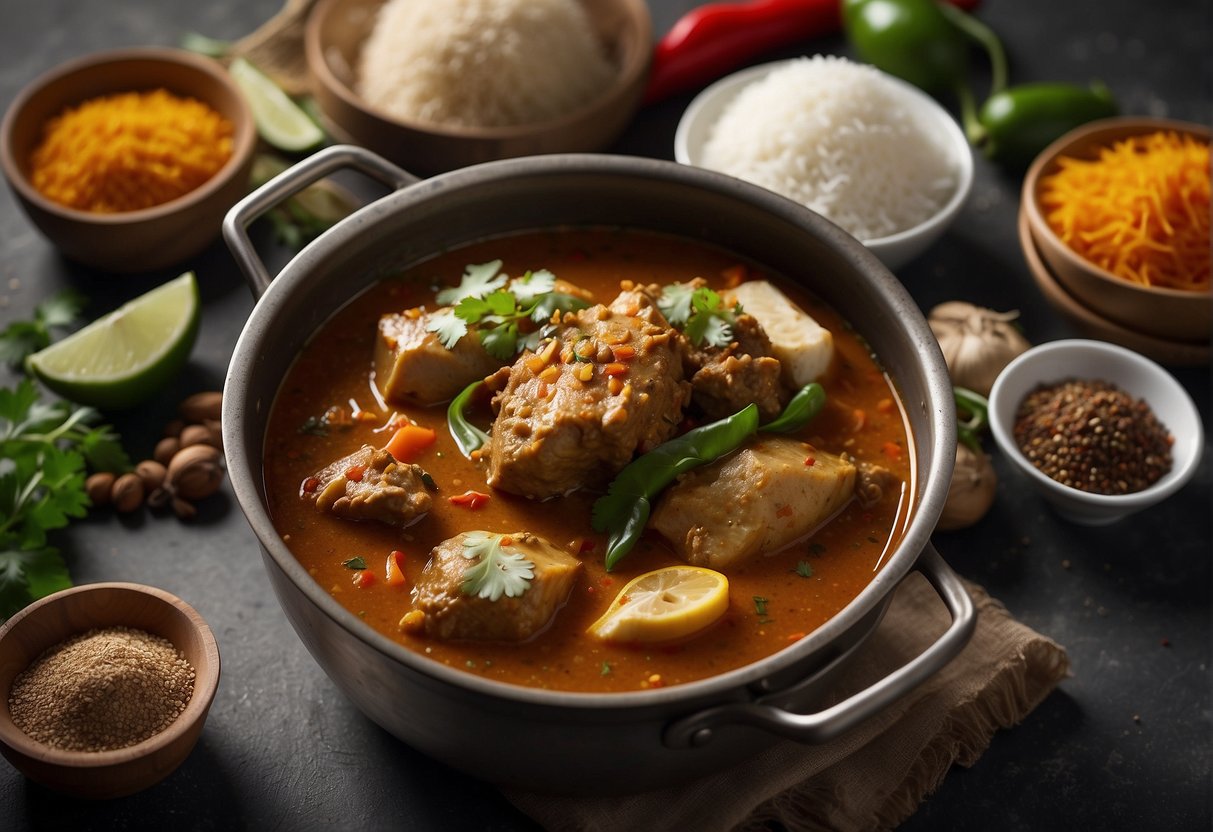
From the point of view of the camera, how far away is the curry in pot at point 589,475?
9.89 feet

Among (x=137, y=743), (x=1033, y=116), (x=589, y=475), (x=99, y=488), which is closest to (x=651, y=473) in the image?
(x=589, y=475)

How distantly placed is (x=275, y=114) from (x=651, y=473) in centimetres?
274

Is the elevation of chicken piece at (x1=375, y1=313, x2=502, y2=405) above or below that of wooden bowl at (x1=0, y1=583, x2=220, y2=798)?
above

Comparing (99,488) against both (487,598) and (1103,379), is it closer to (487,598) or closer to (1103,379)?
(487,598)

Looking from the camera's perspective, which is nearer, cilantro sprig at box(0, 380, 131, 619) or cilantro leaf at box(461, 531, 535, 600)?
cilantro leaf at box(461, 531, 535, 600)

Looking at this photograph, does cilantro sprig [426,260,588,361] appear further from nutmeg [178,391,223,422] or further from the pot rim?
nutmeg [178,391,223,422]

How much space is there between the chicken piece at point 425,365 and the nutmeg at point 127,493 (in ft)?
3.16

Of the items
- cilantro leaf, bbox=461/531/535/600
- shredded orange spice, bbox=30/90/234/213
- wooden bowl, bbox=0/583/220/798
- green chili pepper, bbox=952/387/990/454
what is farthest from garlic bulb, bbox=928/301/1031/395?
shredded orange spice, bbox=30/90/234/213

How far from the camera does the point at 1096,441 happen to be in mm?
4012

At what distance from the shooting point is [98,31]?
5.61 meters

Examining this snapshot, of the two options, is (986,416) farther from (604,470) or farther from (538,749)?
(538,749)

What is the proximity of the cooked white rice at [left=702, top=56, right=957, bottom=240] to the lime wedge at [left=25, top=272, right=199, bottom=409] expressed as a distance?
7.06ft

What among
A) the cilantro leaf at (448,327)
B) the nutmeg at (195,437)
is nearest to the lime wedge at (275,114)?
the nutmeg at (195,437)

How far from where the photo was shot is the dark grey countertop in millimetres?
3328
